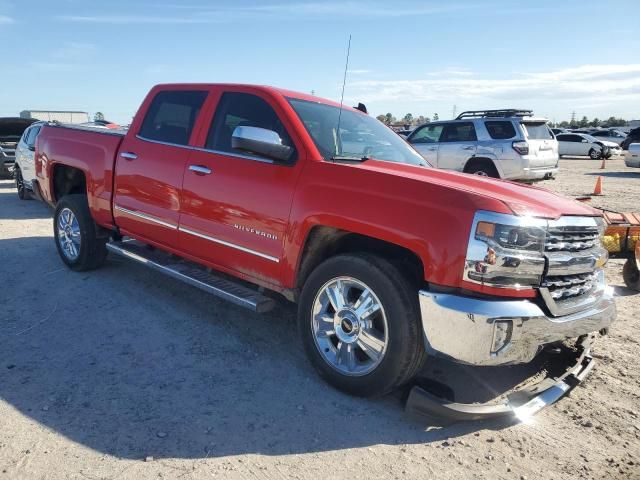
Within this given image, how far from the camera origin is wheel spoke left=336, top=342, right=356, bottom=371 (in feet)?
11.4

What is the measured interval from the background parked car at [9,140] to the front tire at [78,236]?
10.5 meters

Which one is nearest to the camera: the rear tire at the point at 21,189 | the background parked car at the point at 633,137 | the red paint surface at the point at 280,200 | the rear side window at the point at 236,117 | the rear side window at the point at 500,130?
the red paint surface at the point at 280,200

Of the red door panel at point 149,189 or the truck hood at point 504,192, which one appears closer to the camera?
the truck hood at point 504,192

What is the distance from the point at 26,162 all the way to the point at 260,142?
9.69 meters

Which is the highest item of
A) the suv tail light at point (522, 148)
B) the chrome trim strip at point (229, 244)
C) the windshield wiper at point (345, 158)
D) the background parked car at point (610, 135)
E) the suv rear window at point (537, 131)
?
the background parked car at point (610, 135)

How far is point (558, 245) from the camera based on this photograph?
3.10 m

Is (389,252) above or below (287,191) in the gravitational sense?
below

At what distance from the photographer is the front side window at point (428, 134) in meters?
13.8

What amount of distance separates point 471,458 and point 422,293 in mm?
923

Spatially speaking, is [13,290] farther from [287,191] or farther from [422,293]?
[422,293]

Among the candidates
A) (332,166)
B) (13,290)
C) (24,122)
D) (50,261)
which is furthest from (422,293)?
(24,122)

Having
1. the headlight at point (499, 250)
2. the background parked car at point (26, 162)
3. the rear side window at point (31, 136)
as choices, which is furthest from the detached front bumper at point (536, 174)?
the rear side window at point (31, 136)

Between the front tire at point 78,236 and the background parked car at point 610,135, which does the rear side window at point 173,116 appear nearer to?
the front tire at point 78,236

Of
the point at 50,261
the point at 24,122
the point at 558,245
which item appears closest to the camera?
the point at 558,245
